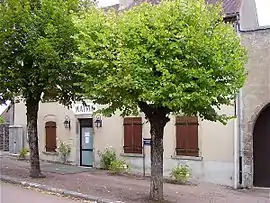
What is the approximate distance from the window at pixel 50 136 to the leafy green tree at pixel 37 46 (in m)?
7.08

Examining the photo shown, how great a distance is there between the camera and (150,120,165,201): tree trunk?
10688 mm

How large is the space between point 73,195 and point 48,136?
984 cm

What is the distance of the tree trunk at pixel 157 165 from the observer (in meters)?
10.7

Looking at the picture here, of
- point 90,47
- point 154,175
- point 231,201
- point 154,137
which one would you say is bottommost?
point 231,201

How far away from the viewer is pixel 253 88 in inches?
600

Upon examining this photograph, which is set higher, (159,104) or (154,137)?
(159,104)

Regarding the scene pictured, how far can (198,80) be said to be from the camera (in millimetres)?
9297

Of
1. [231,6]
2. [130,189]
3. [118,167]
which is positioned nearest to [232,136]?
[130,189]

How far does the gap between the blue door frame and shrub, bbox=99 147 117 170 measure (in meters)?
1.11

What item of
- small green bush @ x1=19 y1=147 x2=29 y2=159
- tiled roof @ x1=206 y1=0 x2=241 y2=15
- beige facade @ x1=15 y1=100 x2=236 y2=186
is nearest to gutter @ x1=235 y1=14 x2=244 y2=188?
beige facade @ x1=15 y1=100 x2=236 y2=186

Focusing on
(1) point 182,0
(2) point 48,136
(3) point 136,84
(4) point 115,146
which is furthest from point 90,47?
(2) point 48,136

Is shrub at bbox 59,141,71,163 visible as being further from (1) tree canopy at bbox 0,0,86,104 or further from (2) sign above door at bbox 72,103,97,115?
(1) tree canopy at bbox 0,0,86,104

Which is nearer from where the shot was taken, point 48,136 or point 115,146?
point 115,146

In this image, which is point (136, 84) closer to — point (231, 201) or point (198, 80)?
point (198, 80)
